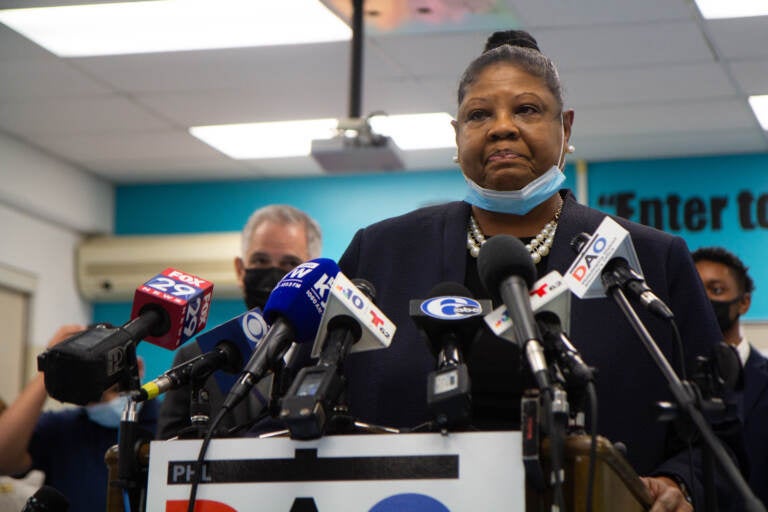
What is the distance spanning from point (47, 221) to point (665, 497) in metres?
7.69

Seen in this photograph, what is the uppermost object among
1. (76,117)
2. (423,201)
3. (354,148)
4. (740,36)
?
(740,36)

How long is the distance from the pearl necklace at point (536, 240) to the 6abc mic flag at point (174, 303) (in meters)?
0.57

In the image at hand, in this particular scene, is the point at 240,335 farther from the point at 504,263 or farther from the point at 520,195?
the point at 520,195

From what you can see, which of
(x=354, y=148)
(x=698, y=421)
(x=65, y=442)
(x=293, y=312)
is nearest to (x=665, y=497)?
(x=698, y=421)

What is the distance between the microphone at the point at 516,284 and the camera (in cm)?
136

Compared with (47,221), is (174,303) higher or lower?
lower

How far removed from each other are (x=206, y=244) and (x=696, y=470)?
7.21 metres

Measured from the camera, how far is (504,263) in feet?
4.87

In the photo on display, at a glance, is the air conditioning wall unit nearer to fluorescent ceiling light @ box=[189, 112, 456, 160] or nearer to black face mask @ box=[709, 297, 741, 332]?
fluorescent ceiling light @ box=[189, 112, 456, 160]

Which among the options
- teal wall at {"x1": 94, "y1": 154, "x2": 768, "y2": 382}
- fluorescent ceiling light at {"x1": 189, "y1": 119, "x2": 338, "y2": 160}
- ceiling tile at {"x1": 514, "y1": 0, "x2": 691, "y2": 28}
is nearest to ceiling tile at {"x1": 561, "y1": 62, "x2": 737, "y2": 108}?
ceiling tile at {"x1": 514, "y1": 0, "x2": 691, "y2": 28}

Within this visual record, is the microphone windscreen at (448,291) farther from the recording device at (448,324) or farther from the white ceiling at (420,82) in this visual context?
the white ceiling at (420,82)

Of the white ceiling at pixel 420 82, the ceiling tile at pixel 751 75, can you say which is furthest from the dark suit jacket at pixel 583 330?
the ceiling tile at pixel 751 75

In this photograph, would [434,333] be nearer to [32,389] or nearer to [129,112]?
[32,389]

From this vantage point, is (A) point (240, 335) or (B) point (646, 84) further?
(B) point (646, 84)
